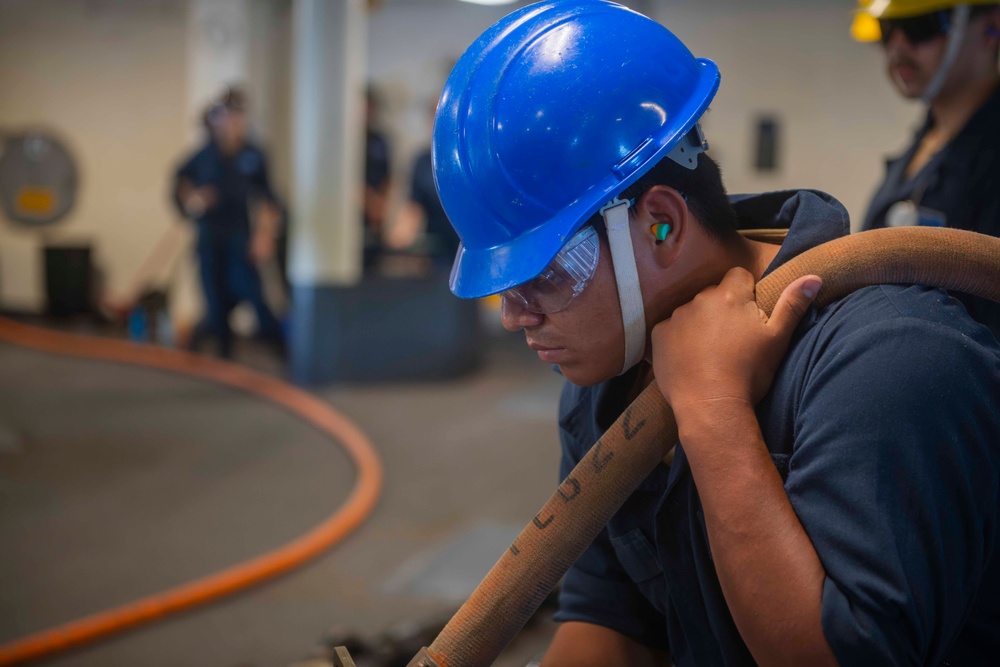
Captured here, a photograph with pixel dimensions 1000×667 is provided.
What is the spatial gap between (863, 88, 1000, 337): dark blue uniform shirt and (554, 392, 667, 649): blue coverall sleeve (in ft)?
4.55

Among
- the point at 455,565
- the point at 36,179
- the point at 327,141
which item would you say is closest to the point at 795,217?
the point at 455,565

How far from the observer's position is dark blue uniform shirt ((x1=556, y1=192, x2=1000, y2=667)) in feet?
2.98

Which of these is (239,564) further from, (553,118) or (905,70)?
(553,118)

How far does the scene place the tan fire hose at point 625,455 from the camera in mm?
1102

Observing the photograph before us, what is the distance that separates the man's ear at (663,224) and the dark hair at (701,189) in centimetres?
2

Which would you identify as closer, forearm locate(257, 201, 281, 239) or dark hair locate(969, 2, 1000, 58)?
dark hair locate(969, 2, 1000, 58)

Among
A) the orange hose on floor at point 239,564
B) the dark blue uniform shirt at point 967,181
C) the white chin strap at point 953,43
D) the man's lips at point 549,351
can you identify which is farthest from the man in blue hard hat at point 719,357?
the orange hose on floor at point 239,564

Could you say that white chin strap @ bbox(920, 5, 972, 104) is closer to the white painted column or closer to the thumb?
the thumb

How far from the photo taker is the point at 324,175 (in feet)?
21.4

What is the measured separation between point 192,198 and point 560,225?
22.4 ft

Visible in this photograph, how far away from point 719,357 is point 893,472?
8.9 inches

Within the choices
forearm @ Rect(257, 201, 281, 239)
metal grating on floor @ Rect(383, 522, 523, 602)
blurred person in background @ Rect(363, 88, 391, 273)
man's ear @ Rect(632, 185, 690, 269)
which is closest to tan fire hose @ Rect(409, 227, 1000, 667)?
man's ear @ Rect(632, 185, 690, 269)

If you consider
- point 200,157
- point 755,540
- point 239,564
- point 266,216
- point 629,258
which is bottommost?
point 239,564

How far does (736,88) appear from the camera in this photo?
8.01m
